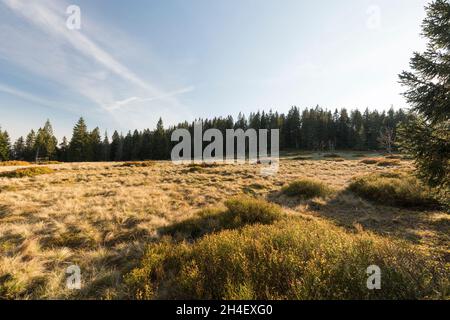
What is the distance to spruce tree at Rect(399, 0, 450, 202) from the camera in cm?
620

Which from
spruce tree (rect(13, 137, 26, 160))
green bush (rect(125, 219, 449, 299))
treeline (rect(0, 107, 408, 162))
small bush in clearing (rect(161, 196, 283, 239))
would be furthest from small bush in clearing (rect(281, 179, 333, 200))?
spruce tree (rect(13, 137, 26, 160))

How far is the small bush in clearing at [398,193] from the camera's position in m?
9.44

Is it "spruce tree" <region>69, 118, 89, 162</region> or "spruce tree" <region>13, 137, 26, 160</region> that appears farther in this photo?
"spruce tree" <region>13, 137, 26, 160</region>

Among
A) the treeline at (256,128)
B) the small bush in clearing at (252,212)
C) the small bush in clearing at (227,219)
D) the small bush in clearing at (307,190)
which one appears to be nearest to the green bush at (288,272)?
the small bush in clearing at (227,219)

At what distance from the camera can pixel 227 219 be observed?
682 centimetres

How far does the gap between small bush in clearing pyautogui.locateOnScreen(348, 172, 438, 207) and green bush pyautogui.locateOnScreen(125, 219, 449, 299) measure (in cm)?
786

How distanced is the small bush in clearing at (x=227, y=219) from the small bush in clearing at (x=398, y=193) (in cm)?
701

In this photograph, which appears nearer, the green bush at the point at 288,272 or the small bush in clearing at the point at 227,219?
the green bush at the point at 288,272

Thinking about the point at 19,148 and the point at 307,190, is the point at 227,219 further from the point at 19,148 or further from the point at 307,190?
the point at 19,148

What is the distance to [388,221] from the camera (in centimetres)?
777

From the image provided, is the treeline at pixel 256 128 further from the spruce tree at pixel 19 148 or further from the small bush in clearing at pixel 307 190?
the small bush in clearing at pixel 307 190

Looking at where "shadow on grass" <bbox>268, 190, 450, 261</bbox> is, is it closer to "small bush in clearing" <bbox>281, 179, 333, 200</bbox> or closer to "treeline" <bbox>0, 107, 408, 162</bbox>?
"small bush in clearing" <bbox>281, 179, 333, 200</bbox>

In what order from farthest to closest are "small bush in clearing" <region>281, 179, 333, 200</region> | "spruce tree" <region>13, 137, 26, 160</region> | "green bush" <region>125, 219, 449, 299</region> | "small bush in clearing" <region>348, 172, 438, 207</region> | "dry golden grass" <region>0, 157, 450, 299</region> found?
"spruce tree" <region>13, 137, 26, 160</region>, "small bush in clearing" <region>281, 179, 333, 200</region>, "small bush in clearing" <region>348, 172, 438, 207</region>, "dry golden grass" <region>0, 157, 450, 299</region>, "green bush" <region>125, 219, 449, 299</region>
